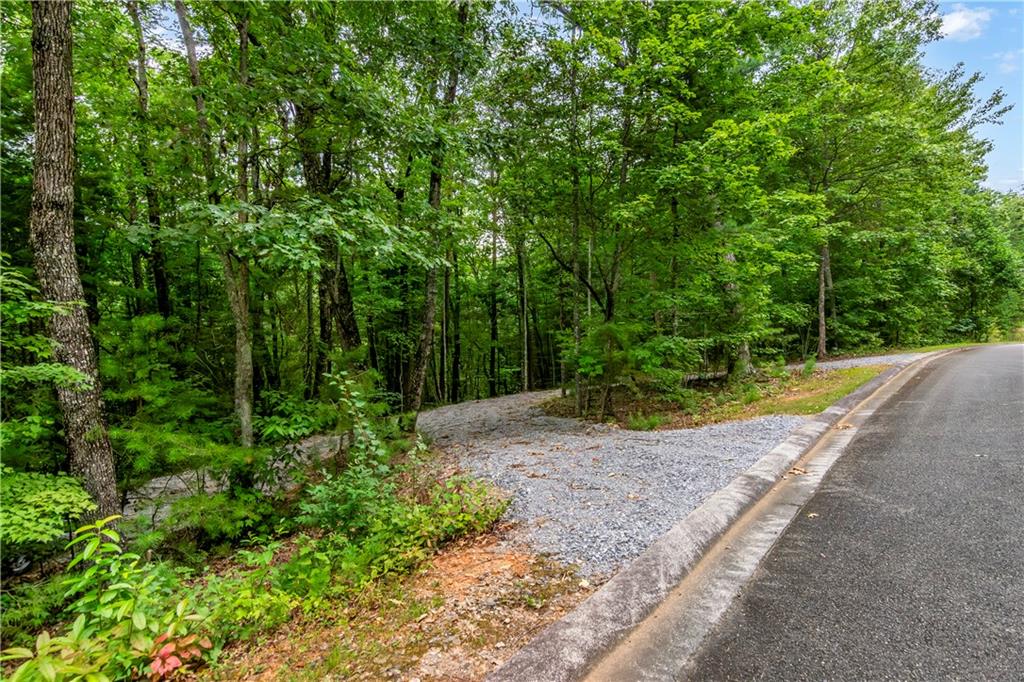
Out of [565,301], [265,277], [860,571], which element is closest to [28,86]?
[265,277]

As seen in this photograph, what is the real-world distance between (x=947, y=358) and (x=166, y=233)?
16.1 meters

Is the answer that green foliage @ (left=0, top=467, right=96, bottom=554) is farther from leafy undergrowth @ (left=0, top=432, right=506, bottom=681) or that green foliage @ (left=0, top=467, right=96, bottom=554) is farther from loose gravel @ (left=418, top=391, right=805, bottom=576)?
loose gravel @ (left=418, top=391, right=805, bottom=576)

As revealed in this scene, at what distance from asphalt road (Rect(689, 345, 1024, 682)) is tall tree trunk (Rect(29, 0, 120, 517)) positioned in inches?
182

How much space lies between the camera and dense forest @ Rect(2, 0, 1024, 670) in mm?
3533

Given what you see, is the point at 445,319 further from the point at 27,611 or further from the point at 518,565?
the point at 518,565

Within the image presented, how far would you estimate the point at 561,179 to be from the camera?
7.06 meters

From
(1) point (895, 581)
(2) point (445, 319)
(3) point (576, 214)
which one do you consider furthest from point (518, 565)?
(2) point (445, 319)

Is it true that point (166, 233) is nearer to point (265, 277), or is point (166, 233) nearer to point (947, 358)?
point (265, 277)

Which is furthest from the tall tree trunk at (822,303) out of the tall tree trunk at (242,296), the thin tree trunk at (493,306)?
the tall tree trunk at (242,296)

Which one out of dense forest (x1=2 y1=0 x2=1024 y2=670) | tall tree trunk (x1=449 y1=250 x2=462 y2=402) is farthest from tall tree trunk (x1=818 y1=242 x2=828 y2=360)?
tall tree trunk (x1=449 y1=250 x2=462 y2=402)

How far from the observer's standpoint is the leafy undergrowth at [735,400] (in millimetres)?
6727

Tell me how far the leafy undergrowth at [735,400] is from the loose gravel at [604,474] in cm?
64

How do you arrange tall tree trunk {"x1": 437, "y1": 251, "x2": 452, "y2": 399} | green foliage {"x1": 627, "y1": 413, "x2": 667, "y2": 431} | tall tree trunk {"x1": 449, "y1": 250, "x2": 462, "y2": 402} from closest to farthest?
green foliage {"x1": 627, "y1": 413, "x2": 667, "y2": 431} → tall tree trunk {"x1": 437, "y1": 251, "x2": 452, "y2": 399} → tall tree trunk {"x1": 449, "y1": 250, "x2": 462, "y2": 402}

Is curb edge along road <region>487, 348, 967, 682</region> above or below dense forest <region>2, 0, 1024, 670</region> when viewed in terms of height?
below
